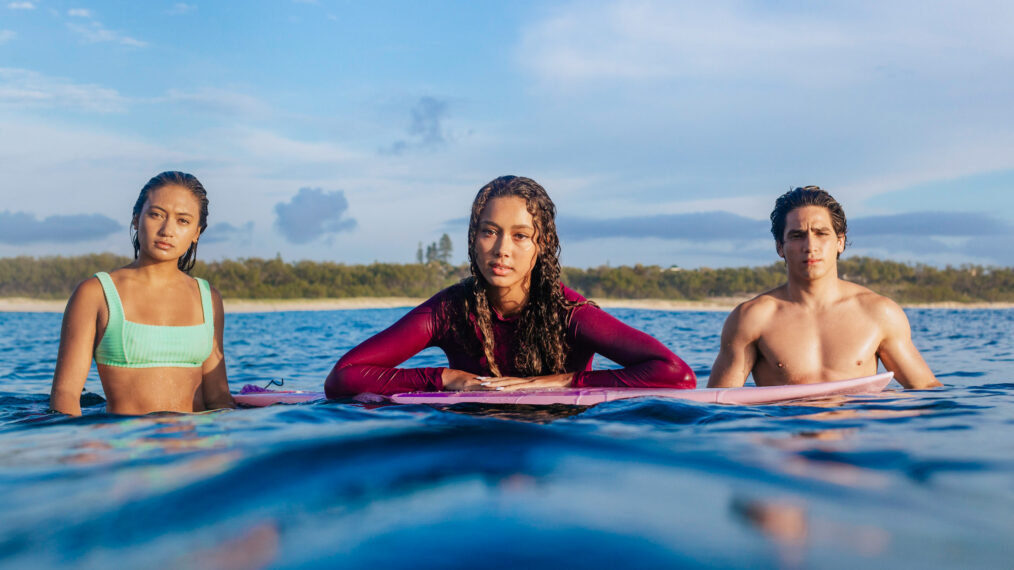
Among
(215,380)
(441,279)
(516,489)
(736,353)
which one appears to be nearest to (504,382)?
(736,353)

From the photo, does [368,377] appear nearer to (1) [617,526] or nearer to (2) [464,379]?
(2) [464,379]

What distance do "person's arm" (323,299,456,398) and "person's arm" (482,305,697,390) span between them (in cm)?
39

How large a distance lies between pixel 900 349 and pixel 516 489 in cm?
336

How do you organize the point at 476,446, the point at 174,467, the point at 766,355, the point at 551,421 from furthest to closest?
1. the point at 766,355
2. the point at 551,421
3. the point at 476,446
4. the point at 174,467

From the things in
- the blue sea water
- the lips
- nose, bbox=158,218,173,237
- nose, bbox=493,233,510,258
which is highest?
nose, bbox=158,218,173,237

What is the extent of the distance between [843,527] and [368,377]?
106 inches

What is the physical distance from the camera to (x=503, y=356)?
4.14m

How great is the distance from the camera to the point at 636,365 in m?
3.89

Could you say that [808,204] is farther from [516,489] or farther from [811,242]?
[516,489]

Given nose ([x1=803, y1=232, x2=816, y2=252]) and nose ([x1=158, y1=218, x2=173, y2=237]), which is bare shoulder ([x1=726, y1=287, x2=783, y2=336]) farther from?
nose ([x1=158, y1=218, x2=173, y2=237])

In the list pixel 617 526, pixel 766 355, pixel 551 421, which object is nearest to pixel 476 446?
pixel 551 421

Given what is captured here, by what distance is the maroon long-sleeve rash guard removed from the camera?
384cm

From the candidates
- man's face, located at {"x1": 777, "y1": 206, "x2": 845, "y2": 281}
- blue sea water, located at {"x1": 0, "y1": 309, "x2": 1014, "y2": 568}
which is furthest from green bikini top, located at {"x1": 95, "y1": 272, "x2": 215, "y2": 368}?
man's face, located at {"x1": 777, "y1": 206, "x2": 845, "y2": 281}

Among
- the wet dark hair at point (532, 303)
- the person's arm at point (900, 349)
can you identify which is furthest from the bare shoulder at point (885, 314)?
the wet dark hair at point (532, 303)
